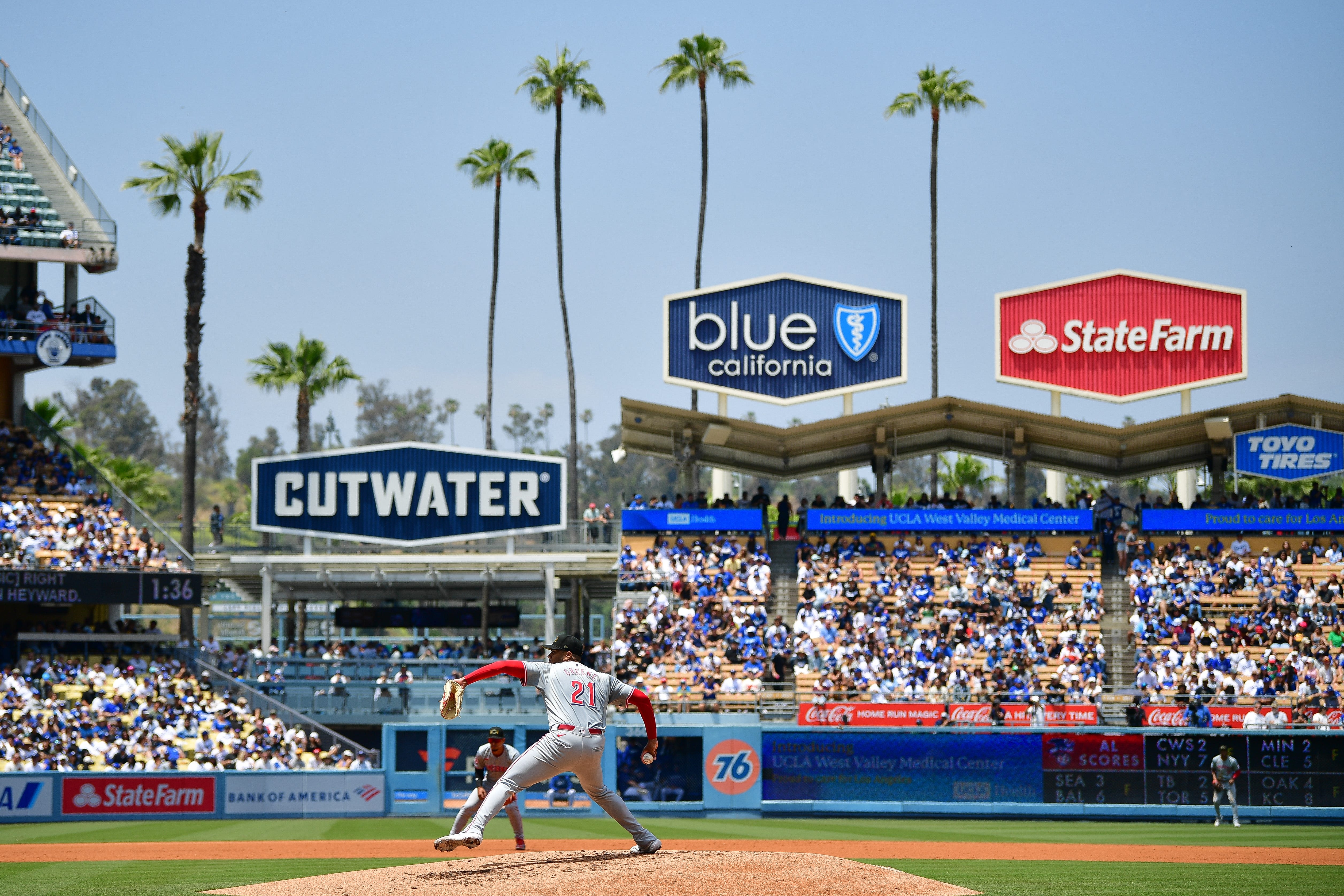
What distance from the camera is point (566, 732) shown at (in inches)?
436

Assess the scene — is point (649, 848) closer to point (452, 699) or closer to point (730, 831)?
point (452, 699)

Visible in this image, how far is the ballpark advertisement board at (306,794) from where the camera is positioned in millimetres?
27844

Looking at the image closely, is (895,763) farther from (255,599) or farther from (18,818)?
(255,599)

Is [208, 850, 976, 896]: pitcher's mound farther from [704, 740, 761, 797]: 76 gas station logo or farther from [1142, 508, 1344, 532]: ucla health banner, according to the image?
[1142, 508, 1344, 532]: ucla health banner

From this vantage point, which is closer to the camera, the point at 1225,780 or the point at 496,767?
the point at 496,767

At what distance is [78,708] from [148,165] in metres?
16.4

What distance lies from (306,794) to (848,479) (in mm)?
18533

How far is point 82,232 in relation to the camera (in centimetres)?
4022

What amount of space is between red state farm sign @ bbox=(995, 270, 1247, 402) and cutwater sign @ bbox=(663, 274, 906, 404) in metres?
3.39

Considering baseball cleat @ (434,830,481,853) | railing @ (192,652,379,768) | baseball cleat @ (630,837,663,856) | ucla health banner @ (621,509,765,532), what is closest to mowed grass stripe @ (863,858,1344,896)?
baseball cleat @ (630,837,663,856)

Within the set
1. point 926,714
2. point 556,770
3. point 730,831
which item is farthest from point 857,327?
point 556,770

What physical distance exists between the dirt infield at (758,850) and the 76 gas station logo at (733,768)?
6.15 m

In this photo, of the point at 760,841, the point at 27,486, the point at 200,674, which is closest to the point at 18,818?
the point at 200,674

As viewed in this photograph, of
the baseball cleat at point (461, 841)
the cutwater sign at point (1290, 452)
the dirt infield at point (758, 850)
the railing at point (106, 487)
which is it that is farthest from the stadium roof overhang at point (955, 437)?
the baseball cleat at point (461, 841)
